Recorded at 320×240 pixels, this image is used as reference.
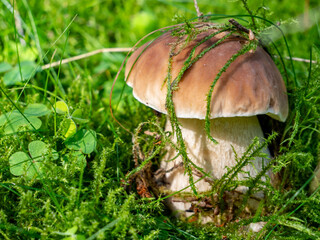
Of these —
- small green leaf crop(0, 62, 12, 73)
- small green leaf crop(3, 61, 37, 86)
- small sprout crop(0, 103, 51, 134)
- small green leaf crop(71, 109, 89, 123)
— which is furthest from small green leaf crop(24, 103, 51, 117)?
small green leaf crop(0, 62, 12, 73)

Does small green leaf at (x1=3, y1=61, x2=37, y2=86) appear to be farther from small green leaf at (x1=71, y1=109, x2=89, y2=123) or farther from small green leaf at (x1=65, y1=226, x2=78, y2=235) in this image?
small green leaf at (x1=65, y1=226, x2=78, y2=235)

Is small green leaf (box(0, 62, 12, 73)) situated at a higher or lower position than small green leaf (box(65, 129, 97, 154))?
higher

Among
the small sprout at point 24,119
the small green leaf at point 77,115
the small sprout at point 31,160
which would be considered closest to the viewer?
the small sprout at point 31,160

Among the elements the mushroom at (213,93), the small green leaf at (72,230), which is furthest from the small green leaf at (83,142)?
the small green leaf at (72,230)

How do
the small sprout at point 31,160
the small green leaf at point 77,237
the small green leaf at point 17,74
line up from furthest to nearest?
the small green leaf at point 17,74 < the small sprout at point 31,160 < the small green leaf at point 77,237

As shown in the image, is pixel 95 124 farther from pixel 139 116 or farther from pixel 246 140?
pixel 246 140

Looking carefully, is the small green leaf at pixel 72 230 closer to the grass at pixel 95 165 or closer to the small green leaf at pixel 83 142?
the grass at pixel 95 165

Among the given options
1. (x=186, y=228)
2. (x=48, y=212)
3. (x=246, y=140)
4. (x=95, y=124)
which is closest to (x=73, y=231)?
(x=48, y=212)

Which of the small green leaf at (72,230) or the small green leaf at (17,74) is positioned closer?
the small green leaf at (72,230)
